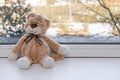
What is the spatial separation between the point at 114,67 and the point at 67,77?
0.83 ft

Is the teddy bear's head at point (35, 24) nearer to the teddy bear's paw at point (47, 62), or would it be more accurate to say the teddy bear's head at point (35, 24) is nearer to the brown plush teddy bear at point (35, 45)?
the brown plush teddy bear at point (35, 45)

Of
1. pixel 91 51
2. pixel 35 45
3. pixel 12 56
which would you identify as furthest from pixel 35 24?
pixel 91 51

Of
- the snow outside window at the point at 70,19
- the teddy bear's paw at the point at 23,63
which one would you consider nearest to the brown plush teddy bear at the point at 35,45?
the teddy bear's paw at the point at 23,63

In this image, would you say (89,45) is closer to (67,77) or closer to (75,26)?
(75,26)

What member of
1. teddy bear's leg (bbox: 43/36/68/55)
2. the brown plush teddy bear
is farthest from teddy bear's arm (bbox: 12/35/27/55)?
teddy bear's leg (bbox: 43/36/68/55)

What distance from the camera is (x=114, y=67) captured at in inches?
42.8

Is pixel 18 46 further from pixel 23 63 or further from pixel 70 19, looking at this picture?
pixel 70 19

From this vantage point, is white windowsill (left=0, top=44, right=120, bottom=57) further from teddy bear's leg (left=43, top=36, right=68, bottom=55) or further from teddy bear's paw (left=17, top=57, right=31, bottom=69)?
teddy bear's paw (left=17, top=57, right=31, bottom=69)

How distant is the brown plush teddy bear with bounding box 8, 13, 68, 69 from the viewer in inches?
41.6

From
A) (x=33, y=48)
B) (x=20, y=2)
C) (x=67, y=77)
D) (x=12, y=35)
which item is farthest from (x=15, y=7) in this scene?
(x=67, y=77)

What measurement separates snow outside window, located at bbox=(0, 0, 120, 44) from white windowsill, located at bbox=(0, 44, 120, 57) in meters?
0.04

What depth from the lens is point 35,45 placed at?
1094 mm

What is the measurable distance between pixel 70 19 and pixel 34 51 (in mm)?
286

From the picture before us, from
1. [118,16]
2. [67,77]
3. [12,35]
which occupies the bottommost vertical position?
[67,77]
